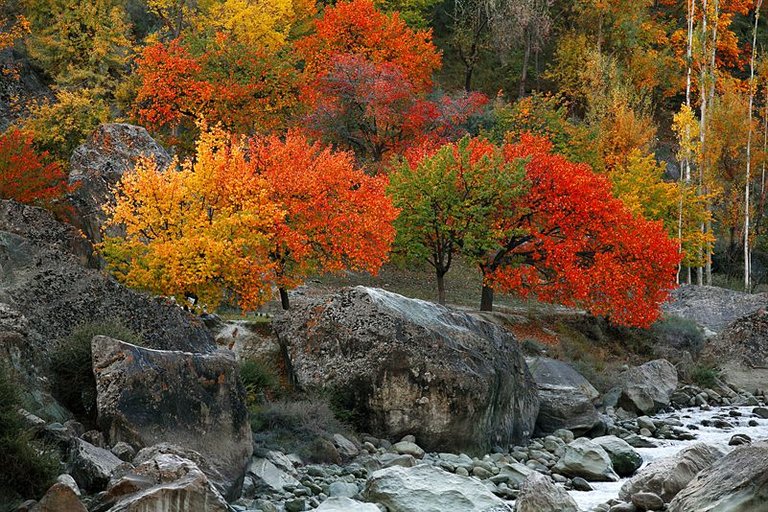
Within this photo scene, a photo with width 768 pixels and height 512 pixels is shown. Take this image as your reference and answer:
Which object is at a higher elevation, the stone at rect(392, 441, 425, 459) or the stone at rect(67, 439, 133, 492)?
the stone at rect(67, 439, 133, 492)

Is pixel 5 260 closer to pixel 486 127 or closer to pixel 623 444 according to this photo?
pixel 623 444

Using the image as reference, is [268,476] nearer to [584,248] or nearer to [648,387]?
[648,387]

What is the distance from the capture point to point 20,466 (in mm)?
12703

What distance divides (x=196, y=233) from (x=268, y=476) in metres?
8.26

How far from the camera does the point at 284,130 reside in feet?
151

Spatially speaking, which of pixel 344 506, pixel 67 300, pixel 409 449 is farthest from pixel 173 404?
pixel 409 449

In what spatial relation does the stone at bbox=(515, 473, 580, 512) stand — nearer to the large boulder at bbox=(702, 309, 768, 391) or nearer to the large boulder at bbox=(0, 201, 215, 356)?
the large boulder at bbox=(0, 201, 215, 356)

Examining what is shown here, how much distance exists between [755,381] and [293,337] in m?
19.9

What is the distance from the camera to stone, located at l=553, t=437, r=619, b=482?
19500 millimetres

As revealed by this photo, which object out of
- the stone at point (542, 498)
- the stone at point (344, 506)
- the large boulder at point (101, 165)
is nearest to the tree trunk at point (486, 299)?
the large boulder at point (101, 165)

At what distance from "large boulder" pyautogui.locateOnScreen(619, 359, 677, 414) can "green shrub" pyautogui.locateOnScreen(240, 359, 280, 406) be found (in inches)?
475

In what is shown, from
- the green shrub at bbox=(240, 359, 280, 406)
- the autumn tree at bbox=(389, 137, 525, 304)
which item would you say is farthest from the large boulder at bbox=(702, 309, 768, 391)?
the green shrub at bbox=(240, 359, 280, 406)

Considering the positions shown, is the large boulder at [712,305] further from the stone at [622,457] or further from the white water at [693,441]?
the stone at [622,457]

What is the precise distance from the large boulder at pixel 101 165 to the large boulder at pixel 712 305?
2373cm
